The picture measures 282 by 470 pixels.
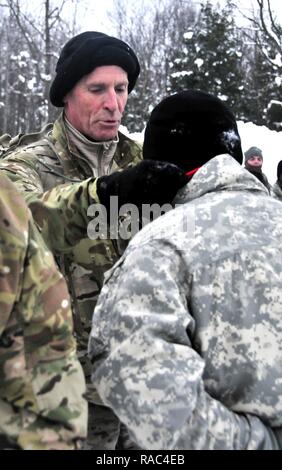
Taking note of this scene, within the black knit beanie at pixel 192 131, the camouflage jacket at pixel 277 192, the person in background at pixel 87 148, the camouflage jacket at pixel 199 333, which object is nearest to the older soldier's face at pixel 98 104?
the person in background at pixel 87 148

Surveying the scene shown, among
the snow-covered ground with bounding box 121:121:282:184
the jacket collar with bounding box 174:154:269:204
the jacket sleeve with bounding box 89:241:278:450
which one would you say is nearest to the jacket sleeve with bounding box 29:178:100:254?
the jacket collar with bounding box 174:154:269:204

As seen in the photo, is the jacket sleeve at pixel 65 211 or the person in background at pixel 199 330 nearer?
the person in background at pixel 199 330

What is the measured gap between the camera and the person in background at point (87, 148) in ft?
7.50

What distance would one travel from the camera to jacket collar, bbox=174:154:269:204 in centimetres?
150

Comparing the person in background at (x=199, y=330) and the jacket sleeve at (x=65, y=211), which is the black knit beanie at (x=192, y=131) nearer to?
the person in background at (x=199, y=330)

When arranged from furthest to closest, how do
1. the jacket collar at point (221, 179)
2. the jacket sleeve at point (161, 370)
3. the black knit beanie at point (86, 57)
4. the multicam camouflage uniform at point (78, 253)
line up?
the black knit beanie at point (86, 57)
the multicam camouflage uniform at point (78, 253)
the jacket collar at point (221, 179)
the jacket sleeve at point (161, 370)

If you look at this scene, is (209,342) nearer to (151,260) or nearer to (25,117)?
(151,260)

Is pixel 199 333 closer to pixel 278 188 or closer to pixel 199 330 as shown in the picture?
pixel 199 330

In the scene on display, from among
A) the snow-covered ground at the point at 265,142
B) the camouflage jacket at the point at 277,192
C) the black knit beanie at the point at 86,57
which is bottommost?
the snow-covered ground at the point at 265,142

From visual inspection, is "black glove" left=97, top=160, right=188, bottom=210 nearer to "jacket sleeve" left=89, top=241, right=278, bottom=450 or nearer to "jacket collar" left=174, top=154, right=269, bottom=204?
"jacket collar" left=174, top=154, right=269, bottom=204

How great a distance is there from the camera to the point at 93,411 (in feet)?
7.50

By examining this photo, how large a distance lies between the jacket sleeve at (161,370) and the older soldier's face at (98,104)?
3.90 feet

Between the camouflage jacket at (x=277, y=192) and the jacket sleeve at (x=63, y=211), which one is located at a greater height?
the jacket sleeve at (x=63, y=211)

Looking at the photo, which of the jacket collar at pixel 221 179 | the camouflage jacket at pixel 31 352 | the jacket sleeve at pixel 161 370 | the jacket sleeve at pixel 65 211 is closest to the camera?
the camouflage jacket at pixel 31 352
